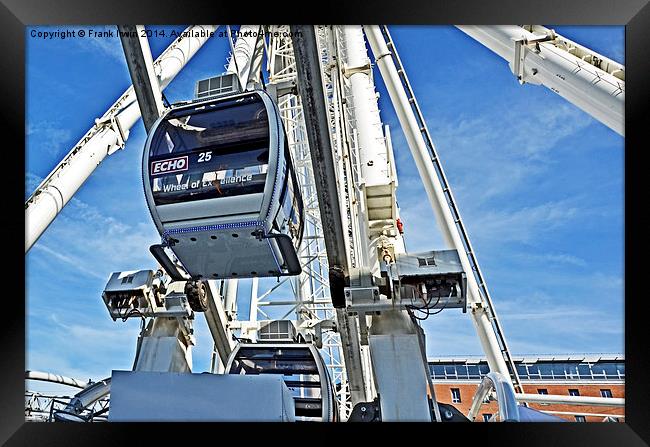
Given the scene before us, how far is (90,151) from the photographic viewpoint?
747 centimetres

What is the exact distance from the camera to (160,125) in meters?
5.12

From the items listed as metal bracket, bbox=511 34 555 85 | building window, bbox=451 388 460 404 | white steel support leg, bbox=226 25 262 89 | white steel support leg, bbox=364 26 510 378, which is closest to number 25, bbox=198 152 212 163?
white steel support leg, bbox=364 26 510 378

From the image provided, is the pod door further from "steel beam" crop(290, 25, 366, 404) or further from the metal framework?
"steel beam" crop(290, 25, 366, 404)

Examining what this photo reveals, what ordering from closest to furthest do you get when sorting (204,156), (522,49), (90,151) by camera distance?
(204,156)
(522,49)
(90,151)

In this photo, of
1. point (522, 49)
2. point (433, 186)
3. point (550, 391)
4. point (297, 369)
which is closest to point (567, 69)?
point (522, 49)

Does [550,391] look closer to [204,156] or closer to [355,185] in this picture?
[355,185]

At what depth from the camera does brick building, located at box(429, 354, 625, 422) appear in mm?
21500
